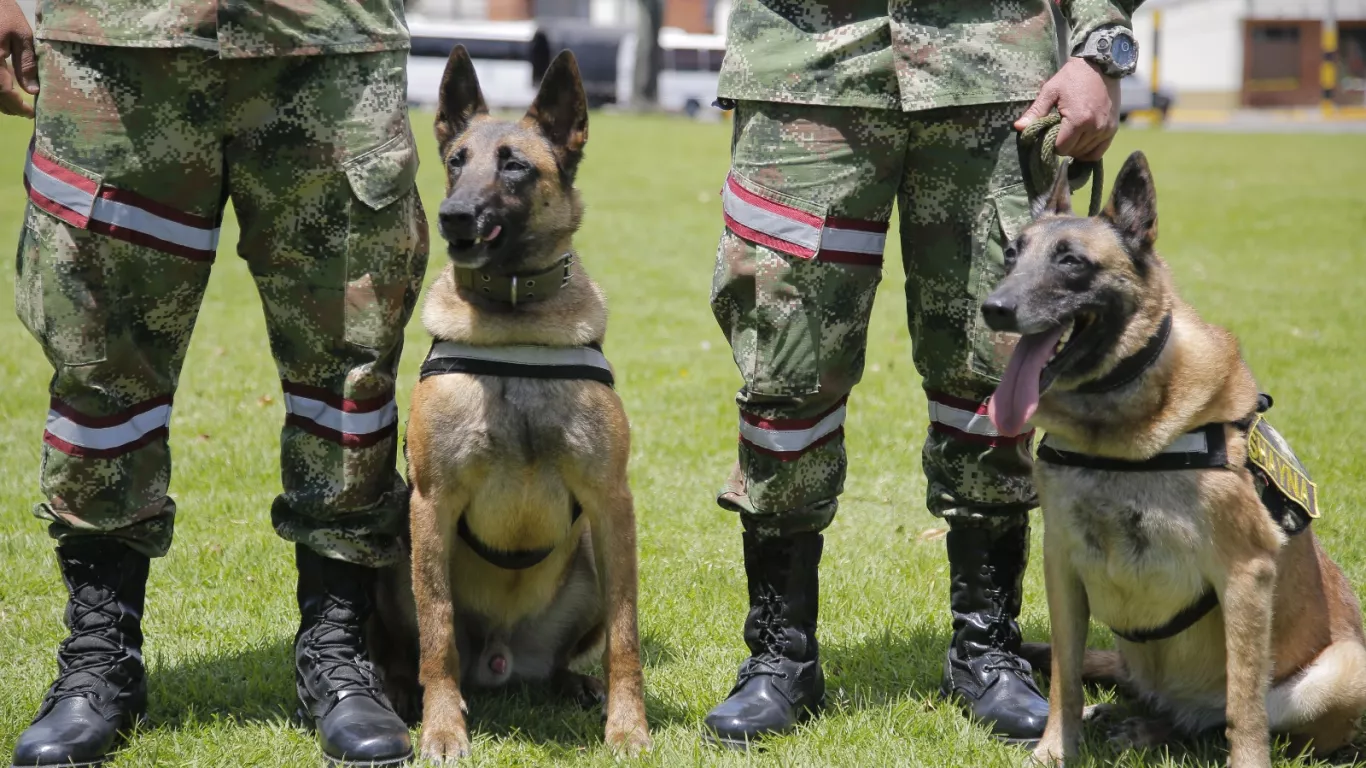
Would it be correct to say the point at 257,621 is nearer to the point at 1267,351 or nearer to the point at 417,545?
the point at 417,545

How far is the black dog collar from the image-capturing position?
334 cm

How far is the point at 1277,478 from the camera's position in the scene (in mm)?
2938

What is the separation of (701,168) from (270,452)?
1568 cm

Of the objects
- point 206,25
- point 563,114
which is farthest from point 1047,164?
point 206,25

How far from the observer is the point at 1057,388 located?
299cm

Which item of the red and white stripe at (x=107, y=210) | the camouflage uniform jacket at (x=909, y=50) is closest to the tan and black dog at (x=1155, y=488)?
the camouflage uniform jacket at (x=909, y=50)

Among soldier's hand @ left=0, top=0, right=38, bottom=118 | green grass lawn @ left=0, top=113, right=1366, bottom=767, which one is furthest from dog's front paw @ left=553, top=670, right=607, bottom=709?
soldier's hand @ left=0, top=0, right=38, bottom=118

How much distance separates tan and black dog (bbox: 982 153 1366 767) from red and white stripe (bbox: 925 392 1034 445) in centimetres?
27

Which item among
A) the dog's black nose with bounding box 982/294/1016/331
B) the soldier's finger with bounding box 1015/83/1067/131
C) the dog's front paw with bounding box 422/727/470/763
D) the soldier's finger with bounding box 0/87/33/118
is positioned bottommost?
the dog's front paw with bounding box 422/727/470/763

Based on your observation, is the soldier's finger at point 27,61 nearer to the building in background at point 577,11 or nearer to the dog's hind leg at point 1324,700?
the dog's hind leg at point 1324,700

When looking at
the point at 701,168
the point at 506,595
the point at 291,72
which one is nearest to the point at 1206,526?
the point at 506,595

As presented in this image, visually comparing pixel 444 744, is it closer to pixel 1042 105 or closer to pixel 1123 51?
pixel 1042 105

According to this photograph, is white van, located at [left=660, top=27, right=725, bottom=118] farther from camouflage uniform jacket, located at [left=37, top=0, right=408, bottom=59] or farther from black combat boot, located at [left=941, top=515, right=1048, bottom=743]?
camouflage uniform jacket, located at [left=37, top=0, right=408, bottom=59]

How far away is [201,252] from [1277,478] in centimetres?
274
